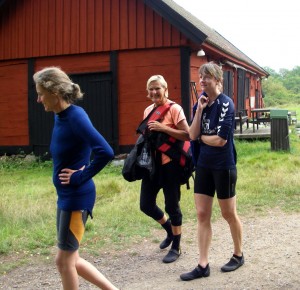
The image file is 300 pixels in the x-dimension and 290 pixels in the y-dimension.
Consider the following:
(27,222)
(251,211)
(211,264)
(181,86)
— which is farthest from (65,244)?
(181,86)

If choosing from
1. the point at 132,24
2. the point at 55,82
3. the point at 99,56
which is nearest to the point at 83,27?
the point at 99,56

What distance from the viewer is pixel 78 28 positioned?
12.0 meters

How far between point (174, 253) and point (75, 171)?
1.91m

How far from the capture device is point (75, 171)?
297cm

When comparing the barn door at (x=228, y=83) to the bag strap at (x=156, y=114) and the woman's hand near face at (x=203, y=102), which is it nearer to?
the bag strap at (x=156, y=114)

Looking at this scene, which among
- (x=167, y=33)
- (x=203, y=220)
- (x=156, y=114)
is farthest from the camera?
(x=167, y=33)

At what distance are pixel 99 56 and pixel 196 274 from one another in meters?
8.87

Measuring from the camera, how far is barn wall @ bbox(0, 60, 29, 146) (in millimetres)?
12969

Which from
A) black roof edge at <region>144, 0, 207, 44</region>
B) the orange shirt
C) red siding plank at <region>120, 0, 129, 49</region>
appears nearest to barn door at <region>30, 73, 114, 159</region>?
red siding plank at <region>120, 0, 129, 49</region>

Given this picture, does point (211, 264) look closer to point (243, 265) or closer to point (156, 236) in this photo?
point (243, 265)

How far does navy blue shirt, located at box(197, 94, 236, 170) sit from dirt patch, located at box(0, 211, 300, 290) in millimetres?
968

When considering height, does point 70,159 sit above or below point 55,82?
below

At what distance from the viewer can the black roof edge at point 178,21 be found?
10352 mm

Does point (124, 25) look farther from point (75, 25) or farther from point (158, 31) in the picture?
point (75, 25)
